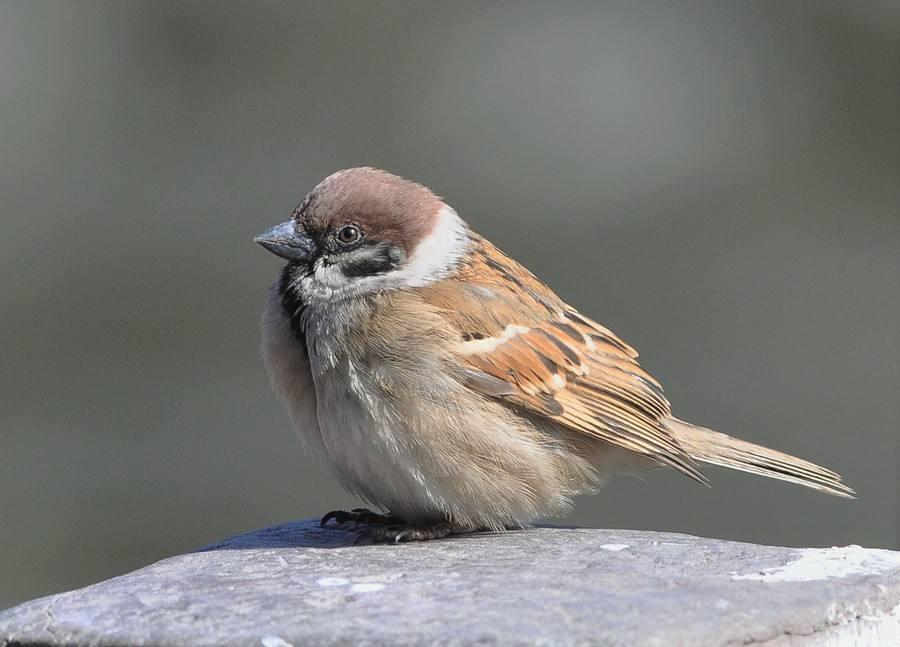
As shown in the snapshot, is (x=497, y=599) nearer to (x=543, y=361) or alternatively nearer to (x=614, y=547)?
(x=614, y=547)

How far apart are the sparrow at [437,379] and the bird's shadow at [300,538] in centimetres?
4

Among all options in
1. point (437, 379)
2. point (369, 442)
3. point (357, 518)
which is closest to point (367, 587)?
point (369, 442)

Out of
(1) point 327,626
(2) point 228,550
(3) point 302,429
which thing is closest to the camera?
(1) point 327,626

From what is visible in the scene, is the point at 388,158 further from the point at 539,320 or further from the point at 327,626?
the point at 327,626

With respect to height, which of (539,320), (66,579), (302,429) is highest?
(539,320)

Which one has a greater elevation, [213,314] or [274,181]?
[274,181]

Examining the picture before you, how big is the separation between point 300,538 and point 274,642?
41.7 inches

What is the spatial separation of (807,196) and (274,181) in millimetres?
1900

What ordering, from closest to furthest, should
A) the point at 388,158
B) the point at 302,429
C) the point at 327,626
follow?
the point at 327,626 < the point at 302,429 < the point at 388,158

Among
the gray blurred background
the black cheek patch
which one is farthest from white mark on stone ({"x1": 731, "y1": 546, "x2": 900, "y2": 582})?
the gray blurred background

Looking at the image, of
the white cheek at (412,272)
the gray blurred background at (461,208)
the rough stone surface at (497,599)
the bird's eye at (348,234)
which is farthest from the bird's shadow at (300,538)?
the gray blurred background at (461,208)

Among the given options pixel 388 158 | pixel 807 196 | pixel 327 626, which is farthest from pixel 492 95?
pixel 327 626

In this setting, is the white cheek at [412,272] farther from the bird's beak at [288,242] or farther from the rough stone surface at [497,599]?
→ the rough stone surface at [497,599]

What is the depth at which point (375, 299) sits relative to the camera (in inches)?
134
